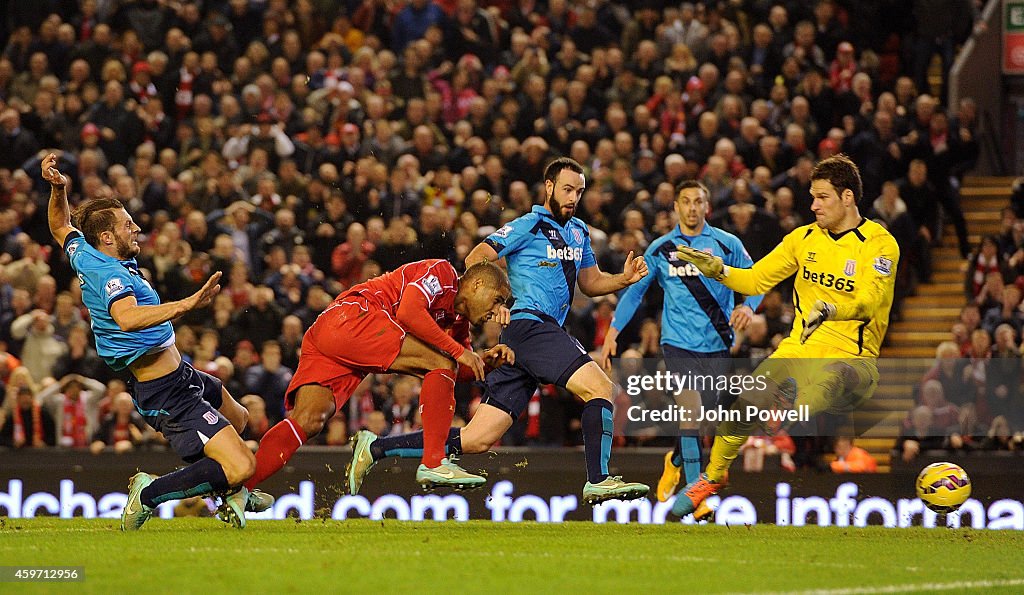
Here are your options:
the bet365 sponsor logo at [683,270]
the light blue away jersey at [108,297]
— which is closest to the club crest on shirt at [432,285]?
the light blue away jersey at [108,297]

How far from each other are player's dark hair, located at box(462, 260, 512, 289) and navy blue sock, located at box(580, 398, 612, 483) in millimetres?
970

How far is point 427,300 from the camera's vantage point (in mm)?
9234

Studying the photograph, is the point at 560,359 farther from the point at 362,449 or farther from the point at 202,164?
the point at 202,164

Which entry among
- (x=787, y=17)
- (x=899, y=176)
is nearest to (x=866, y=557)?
(x=899, y=176)

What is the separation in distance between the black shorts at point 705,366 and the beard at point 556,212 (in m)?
1.82

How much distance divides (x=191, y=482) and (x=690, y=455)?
154 inches

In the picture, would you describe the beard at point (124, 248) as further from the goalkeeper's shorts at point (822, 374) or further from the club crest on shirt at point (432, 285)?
the goalkeeper's shorts at point (822, 374)

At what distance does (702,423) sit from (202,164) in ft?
27.6

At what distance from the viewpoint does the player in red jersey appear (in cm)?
912

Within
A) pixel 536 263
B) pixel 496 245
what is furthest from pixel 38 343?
pixel 536 263

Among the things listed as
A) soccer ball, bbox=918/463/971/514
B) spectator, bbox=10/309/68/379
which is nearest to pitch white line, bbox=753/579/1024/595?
soccer ball, bbox=918/463/971/514

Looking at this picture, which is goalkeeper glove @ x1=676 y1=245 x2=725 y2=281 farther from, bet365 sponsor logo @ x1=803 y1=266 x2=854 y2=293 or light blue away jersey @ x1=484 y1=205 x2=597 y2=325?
light blue away jersey @ x1=484 y1=205 x2=597 y2=325

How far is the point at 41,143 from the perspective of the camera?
18.1m

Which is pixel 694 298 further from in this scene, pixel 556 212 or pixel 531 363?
pixel 531 363
